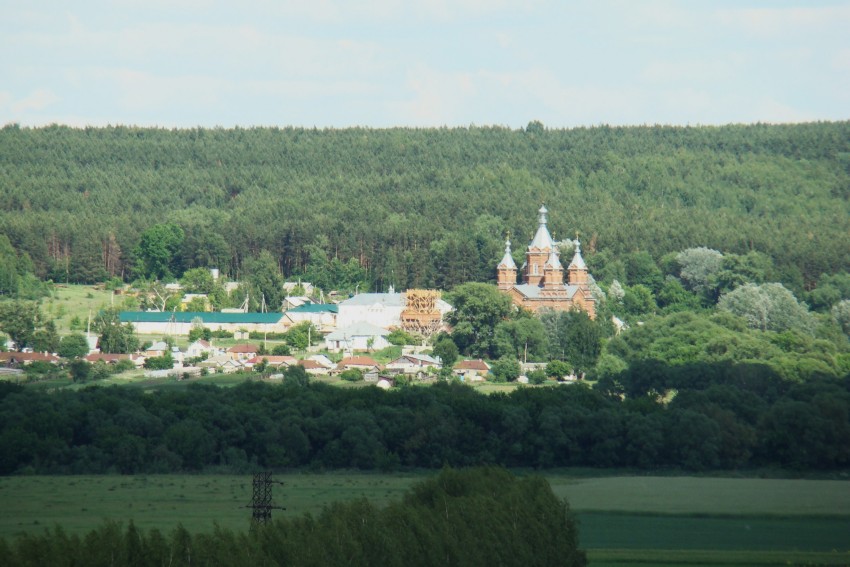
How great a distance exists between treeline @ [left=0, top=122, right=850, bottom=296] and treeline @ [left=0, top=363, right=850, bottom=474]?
51.5 meters

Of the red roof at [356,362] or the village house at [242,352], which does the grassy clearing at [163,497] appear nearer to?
the red roof at [356,362]

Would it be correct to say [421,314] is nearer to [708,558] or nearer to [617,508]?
[617,508]

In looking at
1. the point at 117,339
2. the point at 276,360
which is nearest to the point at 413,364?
the point at 276,360

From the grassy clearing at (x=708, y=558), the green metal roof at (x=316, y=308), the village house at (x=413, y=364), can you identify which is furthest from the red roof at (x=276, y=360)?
the grassy clearing at (x=708, y=558)

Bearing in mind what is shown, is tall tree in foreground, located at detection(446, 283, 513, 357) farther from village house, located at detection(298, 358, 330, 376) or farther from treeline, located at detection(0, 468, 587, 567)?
treeline, located at detection(0, 468, 587, 567)

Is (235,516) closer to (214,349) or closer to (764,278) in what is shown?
(214,349)

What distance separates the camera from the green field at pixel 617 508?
36.3m

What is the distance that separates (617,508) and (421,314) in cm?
5475

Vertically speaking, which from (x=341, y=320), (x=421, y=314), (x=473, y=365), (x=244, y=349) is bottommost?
(x=473, y=365)

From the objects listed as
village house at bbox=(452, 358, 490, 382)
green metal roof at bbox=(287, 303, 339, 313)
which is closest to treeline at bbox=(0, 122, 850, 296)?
green metal roof at bbox=(287, 303, 339, 313)

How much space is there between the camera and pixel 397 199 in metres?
149

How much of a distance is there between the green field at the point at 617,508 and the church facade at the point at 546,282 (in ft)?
154

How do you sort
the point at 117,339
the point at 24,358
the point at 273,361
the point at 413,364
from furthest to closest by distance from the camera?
1. the point at 117,339
2. the point at 413,364
3. the point at 273,361
4. the point at 24,358

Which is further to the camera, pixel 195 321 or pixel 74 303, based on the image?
pixel 74 303
